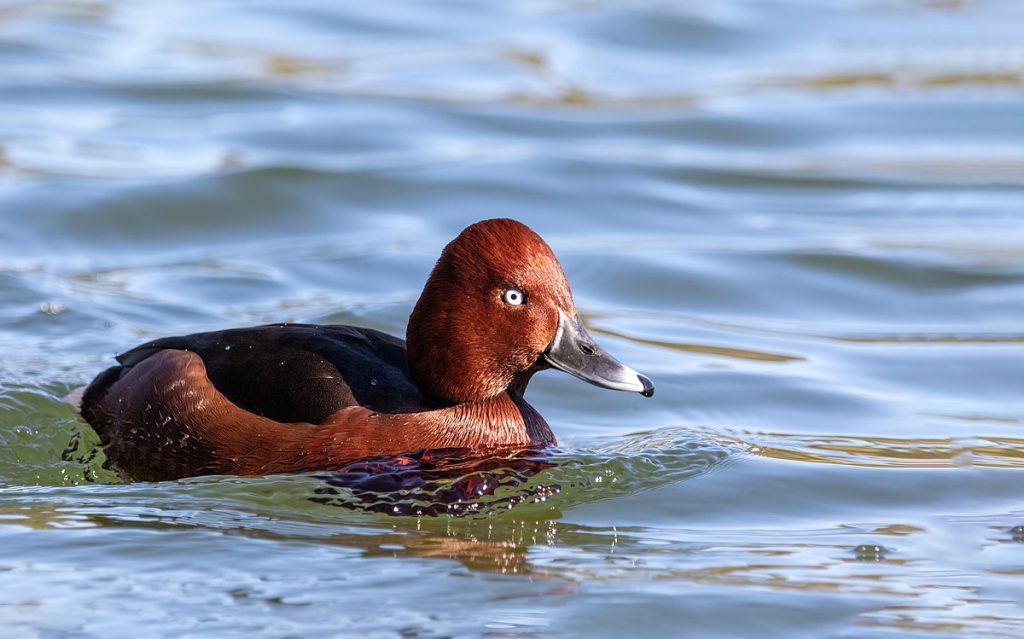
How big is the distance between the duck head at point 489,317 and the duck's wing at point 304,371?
0.55 feet

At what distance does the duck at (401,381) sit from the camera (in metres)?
5.81

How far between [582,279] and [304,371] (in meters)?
4.18

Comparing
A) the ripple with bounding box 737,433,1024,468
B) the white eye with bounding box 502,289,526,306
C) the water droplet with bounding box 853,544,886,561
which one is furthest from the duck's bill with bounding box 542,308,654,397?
the ripple with bounding box 737,433,1024,468

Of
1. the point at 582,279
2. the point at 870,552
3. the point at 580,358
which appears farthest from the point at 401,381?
the point at 582,279

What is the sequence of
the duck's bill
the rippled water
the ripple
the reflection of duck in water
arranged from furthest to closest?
the ripple, the duck's bill, the reflection of duck in water, the rippled water

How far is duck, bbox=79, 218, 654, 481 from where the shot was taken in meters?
5.81

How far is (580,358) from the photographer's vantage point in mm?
6023

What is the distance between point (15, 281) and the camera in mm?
9211

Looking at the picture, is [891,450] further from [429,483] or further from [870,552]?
[429,483]

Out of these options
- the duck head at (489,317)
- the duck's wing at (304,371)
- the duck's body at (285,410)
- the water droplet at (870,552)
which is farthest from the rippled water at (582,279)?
the duck head at (489,317)

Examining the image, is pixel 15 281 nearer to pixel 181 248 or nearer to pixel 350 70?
pixel 181 248

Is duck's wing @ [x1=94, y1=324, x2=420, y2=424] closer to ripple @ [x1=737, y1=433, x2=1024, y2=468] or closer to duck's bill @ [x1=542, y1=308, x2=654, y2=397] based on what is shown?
duck's bill @ [x1=542, y1=308, x2=654, y2=397]

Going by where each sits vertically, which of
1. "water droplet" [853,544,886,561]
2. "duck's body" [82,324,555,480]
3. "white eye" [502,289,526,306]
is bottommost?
"water droplet" [853,544,886,561]

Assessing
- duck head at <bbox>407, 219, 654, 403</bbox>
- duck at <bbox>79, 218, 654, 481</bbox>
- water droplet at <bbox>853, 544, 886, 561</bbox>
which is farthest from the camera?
duck head at <bbox>407, 219, 654, 403</bbox>
